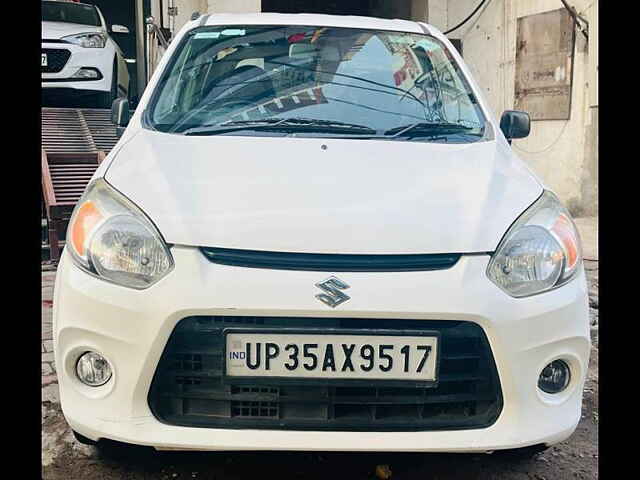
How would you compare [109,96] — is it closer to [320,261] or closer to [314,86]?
[314,86]

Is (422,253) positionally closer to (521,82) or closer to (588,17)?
(588,17)

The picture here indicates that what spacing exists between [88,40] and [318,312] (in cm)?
636

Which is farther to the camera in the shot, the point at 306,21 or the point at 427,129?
the point at 306,21

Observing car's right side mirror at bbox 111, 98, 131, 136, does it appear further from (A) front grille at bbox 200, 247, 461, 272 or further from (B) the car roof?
(A) front grille at bbox 200, 247, 461, 272

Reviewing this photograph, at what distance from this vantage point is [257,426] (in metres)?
1.95

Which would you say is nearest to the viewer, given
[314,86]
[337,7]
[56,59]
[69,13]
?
[314,86]

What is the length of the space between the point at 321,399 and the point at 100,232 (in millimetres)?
834

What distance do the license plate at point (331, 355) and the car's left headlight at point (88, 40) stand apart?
6.21 m

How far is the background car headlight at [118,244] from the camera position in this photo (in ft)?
6.44

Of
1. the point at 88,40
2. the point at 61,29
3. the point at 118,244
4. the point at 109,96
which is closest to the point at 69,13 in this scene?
the point at 61,29

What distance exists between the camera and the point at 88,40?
7.24 m

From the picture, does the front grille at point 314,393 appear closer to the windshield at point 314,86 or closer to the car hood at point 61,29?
the windshield at point 314,86

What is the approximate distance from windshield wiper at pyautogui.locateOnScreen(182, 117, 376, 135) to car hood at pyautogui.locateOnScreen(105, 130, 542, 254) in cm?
10
